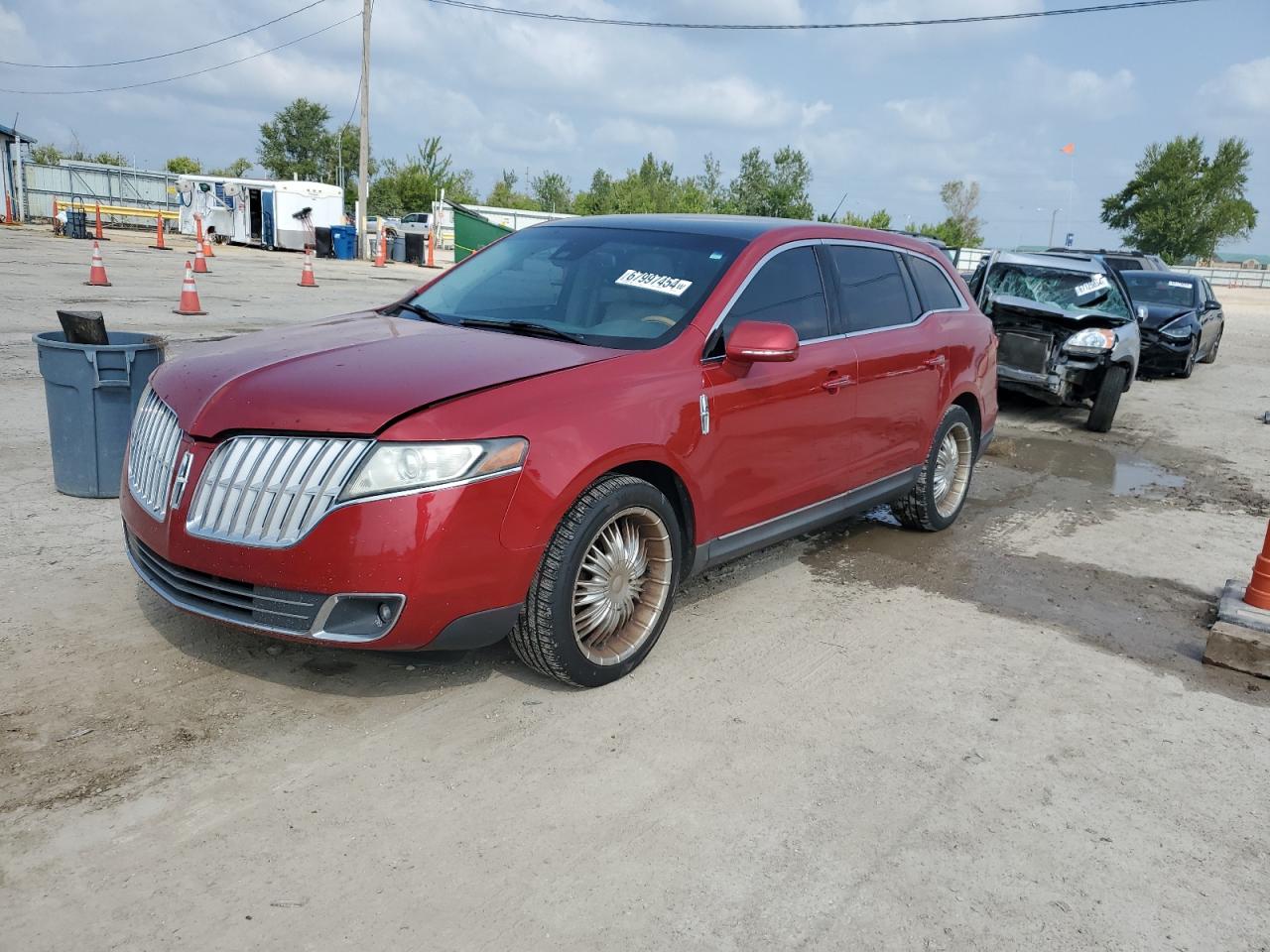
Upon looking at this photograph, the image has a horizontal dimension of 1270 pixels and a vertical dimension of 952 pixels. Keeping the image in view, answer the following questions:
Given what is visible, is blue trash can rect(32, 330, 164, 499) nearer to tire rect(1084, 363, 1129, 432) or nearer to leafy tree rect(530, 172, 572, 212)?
tire rect(1084, 363, 1129, 432)

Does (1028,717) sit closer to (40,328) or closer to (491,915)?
(491,915)

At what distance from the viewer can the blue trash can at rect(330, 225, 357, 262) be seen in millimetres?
34281

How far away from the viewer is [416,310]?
4.74 m

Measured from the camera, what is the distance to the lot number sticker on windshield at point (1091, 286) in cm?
1127

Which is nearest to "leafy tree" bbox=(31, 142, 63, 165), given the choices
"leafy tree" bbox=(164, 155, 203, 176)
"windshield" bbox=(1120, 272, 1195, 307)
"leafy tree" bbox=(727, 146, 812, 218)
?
"leafy tree" bbox=(164, 155, 203, 176)

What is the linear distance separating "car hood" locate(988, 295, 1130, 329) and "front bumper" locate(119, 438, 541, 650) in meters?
8.76

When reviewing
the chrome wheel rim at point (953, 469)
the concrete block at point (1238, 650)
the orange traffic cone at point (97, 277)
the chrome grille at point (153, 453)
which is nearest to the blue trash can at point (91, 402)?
the chrome grille at point (153, 453)

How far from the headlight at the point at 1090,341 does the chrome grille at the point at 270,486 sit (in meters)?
9.22

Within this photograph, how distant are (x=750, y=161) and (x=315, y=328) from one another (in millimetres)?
56428

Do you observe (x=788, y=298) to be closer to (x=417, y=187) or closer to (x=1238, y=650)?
(x=1238, y=650)

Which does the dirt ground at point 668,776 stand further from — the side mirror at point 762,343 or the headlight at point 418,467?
the side mirror at point 762,343

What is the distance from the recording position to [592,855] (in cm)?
283

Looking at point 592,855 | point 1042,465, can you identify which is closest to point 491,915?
point 592,855

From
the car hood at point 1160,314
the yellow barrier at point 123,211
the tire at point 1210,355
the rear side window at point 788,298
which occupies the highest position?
the yellow barrier at point 123,211
